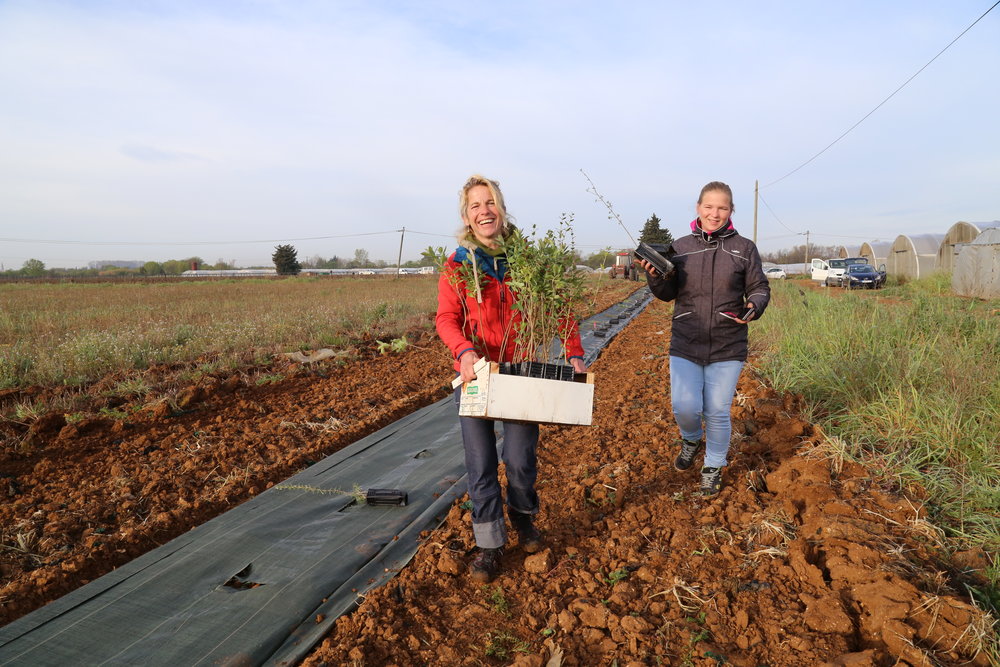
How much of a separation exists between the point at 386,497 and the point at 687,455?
169 centimetres

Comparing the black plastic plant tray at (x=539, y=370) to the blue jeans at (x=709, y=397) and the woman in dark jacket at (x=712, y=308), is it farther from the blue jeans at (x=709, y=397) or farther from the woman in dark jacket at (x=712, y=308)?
the blue jeans at (x=709, y=397)

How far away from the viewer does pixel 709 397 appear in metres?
2.66

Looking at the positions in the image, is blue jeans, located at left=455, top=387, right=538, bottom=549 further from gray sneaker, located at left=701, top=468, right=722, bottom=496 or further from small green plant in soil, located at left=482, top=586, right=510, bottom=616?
gray sneaker, located at left=701, top=468, right=722, bottom=496

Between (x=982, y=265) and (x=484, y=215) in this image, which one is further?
(x=982, y=265)

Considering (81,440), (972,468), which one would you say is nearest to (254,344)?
(81,440)

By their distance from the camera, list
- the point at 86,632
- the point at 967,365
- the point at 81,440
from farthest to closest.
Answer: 1. the point at 81,440
2. the point at 967,365
3. the point at 86,632

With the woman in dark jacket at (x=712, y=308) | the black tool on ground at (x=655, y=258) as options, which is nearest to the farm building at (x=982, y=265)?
the woman in dark jacket at (x=712, y=308)

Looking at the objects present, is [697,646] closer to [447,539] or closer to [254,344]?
[447,539]

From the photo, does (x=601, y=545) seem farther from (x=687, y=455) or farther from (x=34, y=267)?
(x=34, y=267)

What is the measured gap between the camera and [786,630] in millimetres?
1792

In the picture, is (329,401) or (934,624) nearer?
(934,624)

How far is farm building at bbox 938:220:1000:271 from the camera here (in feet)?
53.2

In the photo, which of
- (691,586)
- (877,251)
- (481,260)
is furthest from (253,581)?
(877,251)

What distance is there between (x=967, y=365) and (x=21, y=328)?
1222 centimetres
